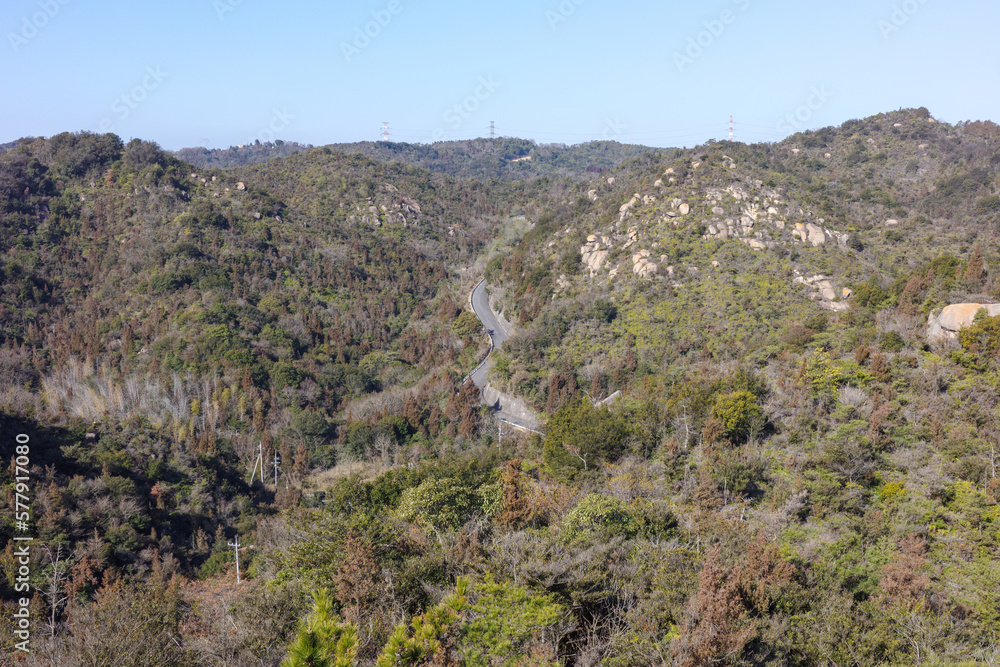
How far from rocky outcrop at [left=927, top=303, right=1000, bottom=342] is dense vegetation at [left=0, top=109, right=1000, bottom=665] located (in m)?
0.93

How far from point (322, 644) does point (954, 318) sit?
25.7m

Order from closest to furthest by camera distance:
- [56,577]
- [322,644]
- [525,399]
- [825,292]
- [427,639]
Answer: [322,644] → [427,639] → [56,577] → [825,292] → [525,399]

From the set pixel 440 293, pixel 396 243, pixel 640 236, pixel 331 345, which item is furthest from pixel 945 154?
pixel 331 345

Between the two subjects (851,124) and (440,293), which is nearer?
(440,293)

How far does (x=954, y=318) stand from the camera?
71.6ft

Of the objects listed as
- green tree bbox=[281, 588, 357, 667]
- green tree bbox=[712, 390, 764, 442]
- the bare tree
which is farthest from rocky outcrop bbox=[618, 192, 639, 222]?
green tree bbox=[281, 588, 357, 667]

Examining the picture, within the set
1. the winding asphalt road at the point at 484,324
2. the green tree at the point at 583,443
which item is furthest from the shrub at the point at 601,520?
the winding asphalt road at the point at 484,324

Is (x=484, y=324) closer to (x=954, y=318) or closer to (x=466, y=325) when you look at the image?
(x=466, y=325)

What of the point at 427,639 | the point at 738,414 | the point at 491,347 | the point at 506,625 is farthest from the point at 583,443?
the point at 491,347

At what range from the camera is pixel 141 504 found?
27.6 meters

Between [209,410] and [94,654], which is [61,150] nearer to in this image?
[209,410]

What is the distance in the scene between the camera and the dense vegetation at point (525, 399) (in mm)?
10719

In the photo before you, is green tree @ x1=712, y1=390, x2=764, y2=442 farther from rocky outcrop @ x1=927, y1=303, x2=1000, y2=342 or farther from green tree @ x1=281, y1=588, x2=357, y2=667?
green tree @ x1=281, y1=588, x2=357, y2=667

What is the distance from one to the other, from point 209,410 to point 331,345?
12309 millimetres
